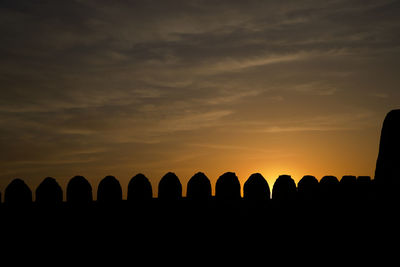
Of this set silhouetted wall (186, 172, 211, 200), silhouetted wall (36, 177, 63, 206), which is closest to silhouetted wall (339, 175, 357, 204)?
silhouetted wall (186, 172, 211, 200)

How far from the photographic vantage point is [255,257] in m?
9.85

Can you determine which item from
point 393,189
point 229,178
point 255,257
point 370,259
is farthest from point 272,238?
point 393,189

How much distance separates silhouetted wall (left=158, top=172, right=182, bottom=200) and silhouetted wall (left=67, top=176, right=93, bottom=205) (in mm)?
1034

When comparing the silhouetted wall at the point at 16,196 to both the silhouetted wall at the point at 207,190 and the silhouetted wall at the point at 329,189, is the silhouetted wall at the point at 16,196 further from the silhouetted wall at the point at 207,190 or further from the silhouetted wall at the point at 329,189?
the silhouetted wall at the point at 329,189

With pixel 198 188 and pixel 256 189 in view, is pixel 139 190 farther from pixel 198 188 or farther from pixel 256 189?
pixel 256 189

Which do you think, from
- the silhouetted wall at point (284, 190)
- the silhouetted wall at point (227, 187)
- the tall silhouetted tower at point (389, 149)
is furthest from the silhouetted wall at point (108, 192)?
the tall silhouetted tower at point (389, 149)

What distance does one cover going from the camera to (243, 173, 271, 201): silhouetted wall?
10.1m

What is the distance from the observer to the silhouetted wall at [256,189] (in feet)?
33.2

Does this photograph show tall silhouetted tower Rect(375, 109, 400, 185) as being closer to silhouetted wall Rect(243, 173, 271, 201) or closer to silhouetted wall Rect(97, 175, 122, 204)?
silhouetted wall Rect(243, 173, 271, 201)

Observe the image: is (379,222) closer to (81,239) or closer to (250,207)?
(250,207)

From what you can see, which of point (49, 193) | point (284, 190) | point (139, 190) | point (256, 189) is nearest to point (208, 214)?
point (256, 189)

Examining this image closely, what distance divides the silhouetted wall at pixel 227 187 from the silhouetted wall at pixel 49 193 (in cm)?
237

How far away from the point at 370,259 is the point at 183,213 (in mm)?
3467

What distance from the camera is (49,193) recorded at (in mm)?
9070
